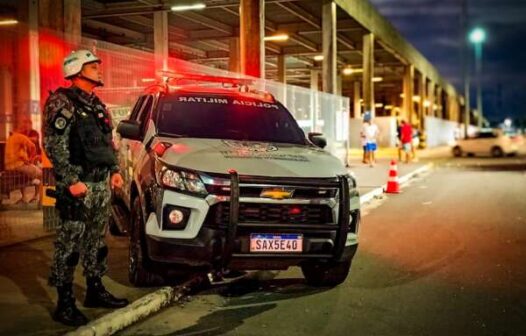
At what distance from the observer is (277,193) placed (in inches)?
218

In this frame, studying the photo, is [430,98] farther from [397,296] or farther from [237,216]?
[237,216]

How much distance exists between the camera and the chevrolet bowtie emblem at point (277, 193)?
5512 millimetres

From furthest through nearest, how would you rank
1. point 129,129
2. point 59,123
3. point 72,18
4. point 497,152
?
point 497,152
point 72,18
point 129,129
point 59,123

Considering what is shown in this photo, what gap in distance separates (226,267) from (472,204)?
955cm

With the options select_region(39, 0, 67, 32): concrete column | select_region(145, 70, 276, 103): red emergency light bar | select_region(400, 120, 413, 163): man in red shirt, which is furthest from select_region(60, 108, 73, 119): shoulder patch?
select_region(400, 120, 413, 163): man in red shirt

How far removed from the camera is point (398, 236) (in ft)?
32.1

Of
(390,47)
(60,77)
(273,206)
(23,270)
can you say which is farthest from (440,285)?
(390,47)

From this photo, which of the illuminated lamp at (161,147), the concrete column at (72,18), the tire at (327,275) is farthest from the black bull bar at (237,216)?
the concrete column at (72,18)

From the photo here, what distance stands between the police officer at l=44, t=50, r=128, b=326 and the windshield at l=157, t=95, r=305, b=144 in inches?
57.7

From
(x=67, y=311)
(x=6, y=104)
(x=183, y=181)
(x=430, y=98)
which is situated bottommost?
(x=67, y=311)

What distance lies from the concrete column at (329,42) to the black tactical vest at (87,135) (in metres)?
19.7

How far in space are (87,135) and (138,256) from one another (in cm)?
150

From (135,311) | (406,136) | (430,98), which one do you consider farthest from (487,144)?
(135,311)

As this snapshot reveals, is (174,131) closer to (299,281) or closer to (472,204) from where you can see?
(299,281)
